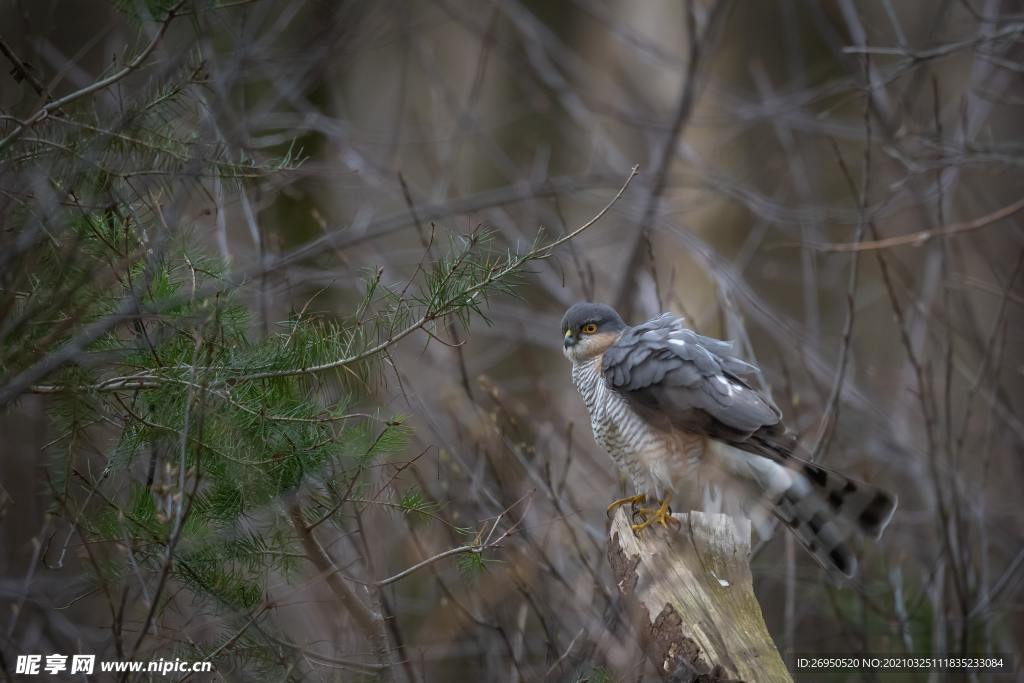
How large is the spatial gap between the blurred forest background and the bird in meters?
0.39

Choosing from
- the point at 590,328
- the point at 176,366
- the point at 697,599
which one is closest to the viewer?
the point at 176,366

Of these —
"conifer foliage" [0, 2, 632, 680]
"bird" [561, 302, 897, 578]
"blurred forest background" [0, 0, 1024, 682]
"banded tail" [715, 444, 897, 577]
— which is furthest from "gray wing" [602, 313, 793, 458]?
"conifer foliage" [0, 2, 632, 680]

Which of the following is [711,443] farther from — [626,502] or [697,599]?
[697,599]

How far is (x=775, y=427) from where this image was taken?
3.12 m

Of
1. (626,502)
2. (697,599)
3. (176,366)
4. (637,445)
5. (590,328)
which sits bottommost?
(697,599)

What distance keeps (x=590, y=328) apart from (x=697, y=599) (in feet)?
4.37

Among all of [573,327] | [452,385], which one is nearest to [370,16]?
[452,385]

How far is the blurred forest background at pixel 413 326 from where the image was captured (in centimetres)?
236

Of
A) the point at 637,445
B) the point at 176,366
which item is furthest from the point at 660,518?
the point at 176,366

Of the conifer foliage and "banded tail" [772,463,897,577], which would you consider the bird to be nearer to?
"banded tail" [772,463,897,577]

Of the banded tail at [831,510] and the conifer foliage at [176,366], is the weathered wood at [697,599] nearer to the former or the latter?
the banded tail at [831,510]

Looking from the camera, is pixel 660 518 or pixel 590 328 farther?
pixel 590 328

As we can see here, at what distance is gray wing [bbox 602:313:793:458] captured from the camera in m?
3.12

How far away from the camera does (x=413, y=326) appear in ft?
7.79
